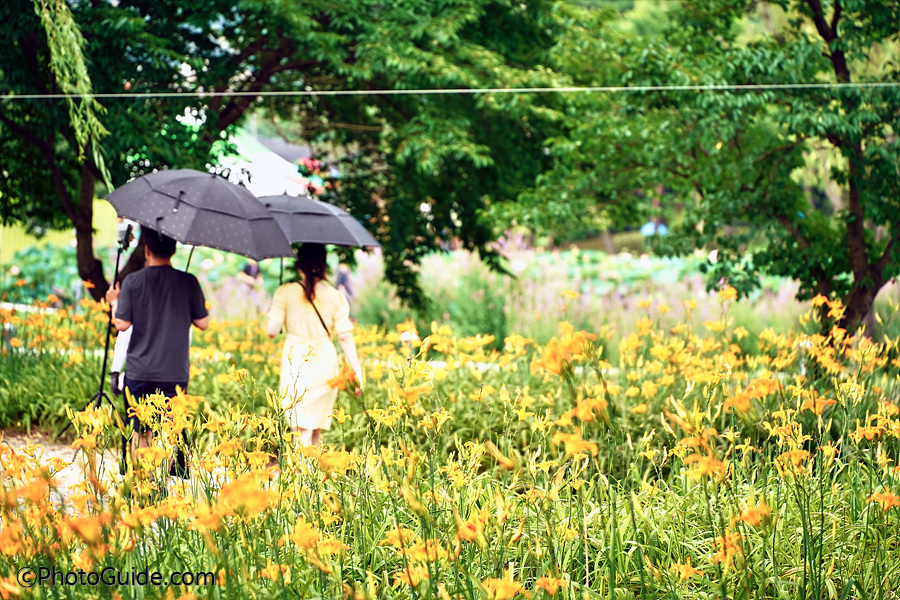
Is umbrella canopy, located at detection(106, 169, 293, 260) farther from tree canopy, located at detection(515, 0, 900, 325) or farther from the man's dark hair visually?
tree canopy, located at detection(515, 0, 900, 325)

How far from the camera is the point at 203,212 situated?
4395 millimetres

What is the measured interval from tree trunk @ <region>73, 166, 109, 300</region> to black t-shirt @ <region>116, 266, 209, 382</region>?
2.99 m

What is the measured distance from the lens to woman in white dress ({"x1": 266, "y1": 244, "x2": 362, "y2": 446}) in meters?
4.76

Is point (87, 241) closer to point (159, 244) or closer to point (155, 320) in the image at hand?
point (159, 244)

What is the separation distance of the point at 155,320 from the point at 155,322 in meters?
0.01

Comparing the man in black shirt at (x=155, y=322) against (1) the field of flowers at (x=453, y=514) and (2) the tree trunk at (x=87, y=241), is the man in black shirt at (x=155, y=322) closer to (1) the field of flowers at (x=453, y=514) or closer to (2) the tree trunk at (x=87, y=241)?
(1) the field of flowers at (x=453, y=514)

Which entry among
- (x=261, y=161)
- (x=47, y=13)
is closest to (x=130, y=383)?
(x=47, y=13)

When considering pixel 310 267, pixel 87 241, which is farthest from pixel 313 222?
pixel 87 241

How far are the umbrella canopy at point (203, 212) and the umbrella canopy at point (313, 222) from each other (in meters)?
0.41

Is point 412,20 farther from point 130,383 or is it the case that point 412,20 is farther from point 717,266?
point 130,383

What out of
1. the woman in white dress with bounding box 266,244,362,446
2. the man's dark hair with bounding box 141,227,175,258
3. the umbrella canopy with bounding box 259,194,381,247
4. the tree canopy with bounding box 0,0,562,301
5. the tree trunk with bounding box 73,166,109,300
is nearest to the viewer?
the man's dark hair with bounding box 141,227,175,258

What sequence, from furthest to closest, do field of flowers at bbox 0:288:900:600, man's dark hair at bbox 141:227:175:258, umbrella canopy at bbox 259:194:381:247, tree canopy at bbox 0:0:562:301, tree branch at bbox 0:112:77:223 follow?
1. tree branch at bbox 0:112:77:223
2. tree canopy at bbox 0:0:562:301
3. umbrella canopy at bbox 259:194:381:247
4. man's dark hair at bbox 141:227:175:258
5. field of flowers at bbox 0:288:900:600

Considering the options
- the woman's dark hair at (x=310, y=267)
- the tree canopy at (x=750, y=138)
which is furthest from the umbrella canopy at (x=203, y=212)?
the tree canopy at (x=750, y=138)

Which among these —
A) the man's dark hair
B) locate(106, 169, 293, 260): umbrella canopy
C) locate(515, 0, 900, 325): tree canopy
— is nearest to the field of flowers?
locate(106, 169, 293, 260): umbrella canopy
